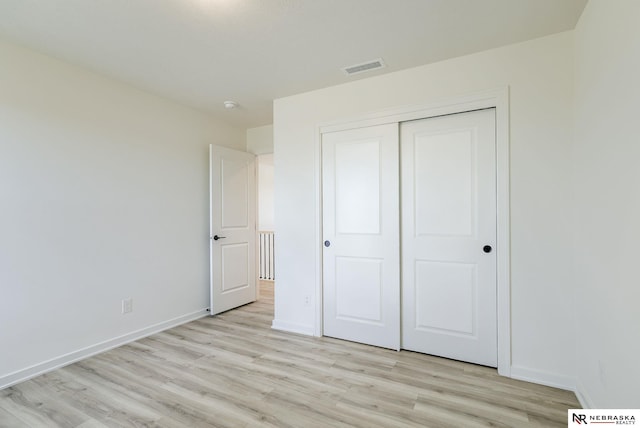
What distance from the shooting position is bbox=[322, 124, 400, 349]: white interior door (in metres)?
2.78

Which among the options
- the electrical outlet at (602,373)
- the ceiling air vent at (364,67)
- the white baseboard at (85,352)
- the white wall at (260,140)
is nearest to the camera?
the electrical outlet at (602,373)

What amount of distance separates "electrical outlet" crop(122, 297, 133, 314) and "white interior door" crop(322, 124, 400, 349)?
6.36 feet

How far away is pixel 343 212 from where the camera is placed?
3023 mm

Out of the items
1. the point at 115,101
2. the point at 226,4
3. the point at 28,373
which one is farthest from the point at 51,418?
the point at 226,4

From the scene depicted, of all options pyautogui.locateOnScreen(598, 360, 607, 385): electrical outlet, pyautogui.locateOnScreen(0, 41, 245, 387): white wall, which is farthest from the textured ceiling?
pyautogui.locateOnScreen(598, 360, 607, 385): electrical outlet

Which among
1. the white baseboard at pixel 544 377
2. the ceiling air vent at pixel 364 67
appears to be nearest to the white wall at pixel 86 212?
the ceiling air vent at pixel 364 67

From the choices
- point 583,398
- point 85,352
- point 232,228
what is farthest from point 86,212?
point 583,398

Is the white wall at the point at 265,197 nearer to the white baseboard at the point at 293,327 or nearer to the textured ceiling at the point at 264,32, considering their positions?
the white baseboard at the point at 293,327

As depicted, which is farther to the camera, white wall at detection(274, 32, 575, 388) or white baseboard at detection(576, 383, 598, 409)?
white wall at detection(274, 32, 575, 388)

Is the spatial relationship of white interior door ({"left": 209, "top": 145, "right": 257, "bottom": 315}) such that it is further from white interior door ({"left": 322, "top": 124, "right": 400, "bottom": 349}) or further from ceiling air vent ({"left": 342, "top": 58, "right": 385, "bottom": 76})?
ceiling air vent ({"left": 342, "top": 58, "right": 385, "bottom": 76})

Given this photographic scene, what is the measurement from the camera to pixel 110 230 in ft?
9.35

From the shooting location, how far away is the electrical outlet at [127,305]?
116 inches

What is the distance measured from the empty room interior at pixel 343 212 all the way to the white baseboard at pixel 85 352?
0.01 metres

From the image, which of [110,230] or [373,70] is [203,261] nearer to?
[110,230]
